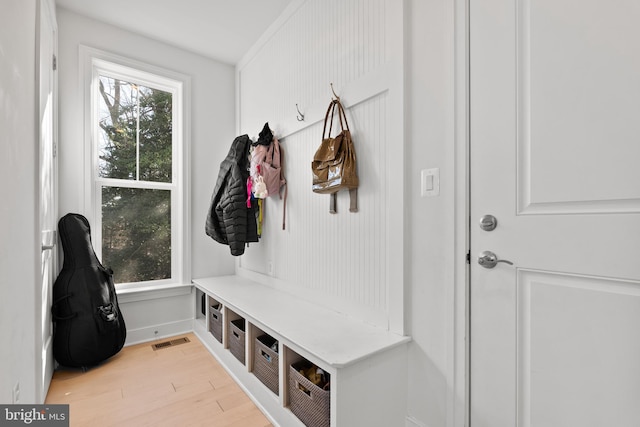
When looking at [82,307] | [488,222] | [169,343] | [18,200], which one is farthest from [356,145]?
[169,343]

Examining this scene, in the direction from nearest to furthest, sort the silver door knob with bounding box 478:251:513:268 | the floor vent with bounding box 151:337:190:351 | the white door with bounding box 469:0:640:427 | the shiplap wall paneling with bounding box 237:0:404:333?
1. the white door with bounding box 469:0:640:427
2. the silver door knob with bounding box 478:251:513:268
3. the shiplap wall paneling with bounding box 237:0:404:333
4. the floor vent with bounding box 151:337:190:351

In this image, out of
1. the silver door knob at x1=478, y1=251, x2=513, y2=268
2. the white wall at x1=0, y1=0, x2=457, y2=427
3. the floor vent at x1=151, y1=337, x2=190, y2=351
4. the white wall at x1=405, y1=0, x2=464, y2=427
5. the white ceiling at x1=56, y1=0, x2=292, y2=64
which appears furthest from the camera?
the floor vent at x1=151, y1=337, x2=190, y2=351

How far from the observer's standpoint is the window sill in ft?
8.66

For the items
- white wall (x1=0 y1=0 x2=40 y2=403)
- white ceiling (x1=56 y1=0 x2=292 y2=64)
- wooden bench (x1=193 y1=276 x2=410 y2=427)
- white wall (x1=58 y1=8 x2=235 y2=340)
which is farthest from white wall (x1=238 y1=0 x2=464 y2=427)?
white wall (x1=0 y1=0 x2=40 y2=403)

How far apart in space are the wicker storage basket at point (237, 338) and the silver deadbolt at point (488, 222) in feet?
5.52

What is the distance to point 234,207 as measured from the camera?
101 inches

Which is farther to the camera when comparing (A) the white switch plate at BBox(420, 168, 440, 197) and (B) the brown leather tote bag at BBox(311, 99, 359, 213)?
(B) the brown leather tote bag at BBox(311, 99, 359, 213)

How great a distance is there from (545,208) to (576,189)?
0.11 meters

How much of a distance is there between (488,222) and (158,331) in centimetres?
286

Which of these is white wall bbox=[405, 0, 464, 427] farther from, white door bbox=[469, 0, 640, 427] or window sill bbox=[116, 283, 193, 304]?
window sill bbox=[116, 283, 193, 304]

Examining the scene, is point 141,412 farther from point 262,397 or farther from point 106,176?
point 106,176

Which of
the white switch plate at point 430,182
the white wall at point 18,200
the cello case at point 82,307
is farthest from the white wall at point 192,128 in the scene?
the white switch plate at point 430,182

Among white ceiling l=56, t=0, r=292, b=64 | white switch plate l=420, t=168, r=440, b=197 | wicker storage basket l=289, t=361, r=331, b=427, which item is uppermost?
white ceiling l=56, t=0, r=292, b=64

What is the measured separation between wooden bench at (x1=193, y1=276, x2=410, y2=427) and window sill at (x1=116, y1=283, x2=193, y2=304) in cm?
87
